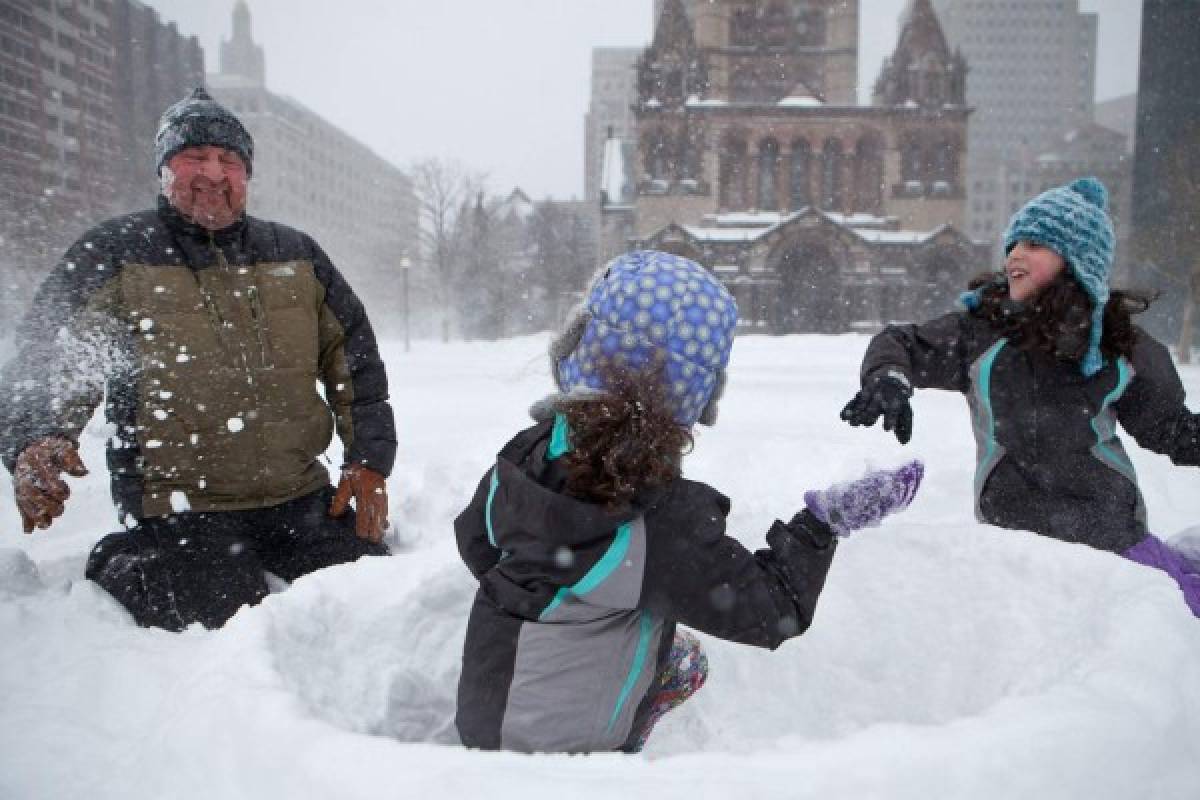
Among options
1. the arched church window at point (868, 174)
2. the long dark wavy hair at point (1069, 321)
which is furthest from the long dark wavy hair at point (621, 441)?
the arched church window at point (868, 174)

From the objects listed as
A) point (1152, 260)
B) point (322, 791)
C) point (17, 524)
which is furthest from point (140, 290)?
point (1152, 260)

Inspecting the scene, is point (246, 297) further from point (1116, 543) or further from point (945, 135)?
point (945, 135)

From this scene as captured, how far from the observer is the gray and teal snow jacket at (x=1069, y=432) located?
7.73ft

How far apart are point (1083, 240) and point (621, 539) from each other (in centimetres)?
191

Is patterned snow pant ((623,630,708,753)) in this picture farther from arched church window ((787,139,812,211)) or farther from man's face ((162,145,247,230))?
arched church window ((787,139,812,211))

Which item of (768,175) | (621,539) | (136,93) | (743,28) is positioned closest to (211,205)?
(621,539)

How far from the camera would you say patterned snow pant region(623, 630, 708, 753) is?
1.74 m

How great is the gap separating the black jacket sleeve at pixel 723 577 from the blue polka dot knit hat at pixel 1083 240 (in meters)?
1.47

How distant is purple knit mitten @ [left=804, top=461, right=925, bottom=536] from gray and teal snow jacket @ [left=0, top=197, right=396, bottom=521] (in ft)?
6.48

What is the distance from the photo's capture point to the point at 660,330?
4.91ft

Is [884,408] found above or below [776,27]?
below

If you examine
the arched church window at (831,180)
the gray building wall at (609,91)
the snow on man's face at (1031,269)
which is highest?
the gray building wall at (609,91)

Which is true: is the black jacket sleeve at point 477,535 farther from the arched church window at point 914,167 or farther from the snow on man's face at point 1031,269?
the arched church window at point 914,167

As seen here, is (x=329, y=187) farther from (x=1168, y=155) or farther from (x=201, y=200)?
(x=201, y=200)
